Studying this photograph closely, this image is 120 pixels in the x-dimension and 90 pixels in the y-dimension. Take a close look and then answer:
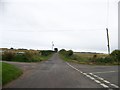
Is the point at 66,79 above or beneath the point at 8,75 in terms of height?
beneath

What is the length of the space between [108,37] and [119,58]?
8.47 metres

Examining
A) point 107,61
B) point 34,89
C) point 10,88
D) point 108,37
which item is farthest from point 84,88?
point 108,37

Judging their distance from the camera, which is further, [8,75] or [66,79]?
[8,75]

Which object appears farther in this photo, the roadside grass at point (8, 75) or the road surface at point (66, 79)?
the roadside grass at point (8, 75)

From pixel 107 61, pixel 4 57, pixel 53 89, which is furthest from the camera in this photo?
pixel 4 57

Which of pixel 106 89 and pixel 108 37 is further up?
pixel 108 37

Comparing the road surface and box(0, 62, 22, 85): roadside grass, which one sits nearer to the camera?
the road surface

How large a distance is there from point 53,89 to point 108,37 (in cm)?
4479

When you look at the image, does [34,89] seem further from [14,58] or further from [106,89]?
[14,58]

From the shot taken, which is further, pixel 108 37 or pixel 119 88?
pixel 108 37

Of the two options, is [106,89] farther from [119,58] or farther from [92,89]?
[119,58]

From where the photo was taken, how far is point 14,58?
48.9m

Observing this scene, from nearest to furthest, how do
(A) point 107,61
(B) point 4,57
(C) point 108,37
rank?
(A) point 107,61 < (B) point 4,57 < (C) point 108,37

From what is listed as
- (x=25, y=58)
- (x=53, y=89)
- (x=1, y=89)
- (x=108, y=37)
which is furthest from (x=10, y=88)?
(x=108, y=37)
